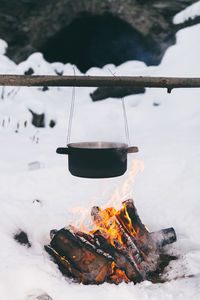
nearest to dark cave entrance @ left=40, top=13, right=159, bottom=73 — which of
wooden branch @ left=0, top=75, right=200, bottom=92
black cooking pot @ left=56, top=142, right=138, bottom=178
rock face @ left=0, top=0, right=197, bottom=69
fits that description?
rock face @ left=0, top=0, right=197, bottom=69

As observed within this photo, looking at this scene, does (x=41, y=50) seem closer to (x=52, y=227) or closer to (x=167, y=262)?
(x=52, y=227)

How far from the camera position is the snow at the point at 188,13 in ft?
30.8

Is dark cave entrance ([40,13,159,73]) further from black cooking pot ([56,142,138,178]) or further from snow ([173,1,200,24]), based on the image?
black cooking pot ([56,142,138,178])

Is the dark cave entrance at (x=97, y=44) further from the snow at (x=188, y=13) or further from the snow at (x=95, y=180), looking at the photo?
the snow at (x=95, y=180)

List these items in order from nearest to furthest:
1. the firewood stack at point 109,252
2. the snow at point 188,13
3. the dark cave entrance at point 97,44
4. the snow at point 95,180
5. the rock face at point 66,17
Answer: the snow at point 95,180
the firewood stack at point 109,252
the snow at point 188,13
the rock face at point 66,17
the dark cave entrance at point 97,44

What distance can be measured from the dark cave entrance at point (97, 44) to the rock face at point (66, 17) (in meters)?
0.27

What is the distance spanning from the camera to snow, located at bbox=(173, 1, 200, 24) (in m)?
9.39

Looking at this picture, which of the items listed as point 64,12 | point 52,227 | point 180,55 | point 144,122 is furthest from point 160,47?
point 52,227

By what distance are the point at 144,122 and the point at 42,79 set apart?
218 inches

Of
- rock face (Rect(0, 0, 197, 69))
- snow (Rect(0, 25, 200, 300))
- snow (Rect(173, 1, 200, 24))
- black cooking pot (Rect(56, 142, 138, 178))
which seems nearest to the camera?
black cooking pot (Rect(56, 142, 138, 178))

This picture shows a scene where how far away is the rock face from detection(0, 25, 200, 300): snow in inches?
39.1

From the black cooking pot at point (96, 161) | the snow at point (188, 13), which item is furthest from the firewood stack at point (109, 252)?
the snow at point (188, 13)

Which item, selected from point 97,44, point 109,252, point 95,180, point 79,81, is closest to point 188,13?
point 97,44

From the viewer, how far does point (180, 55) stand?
9.02 metres
